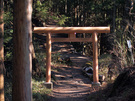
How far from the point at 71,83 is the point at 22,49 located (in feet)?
25.5

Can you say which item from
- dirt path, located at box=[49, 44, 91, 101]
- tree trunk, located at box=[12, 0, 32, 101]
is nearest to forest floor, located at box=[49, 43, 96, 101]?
dirt path, located at box=[49, 44, 91, 101]

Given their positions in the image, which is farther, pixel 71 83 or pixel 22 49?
pixel 71 83

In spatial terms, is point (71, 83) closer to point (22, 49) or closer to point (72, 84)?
point (72, 84)

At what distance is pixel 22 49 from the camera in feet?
13.0

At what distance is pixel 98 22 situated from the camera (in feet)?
68.7

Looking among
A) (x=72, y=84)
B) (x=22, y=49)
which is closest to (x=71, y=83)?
(x=72, y=84)

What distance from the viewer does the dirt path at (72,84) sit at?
28.1ft

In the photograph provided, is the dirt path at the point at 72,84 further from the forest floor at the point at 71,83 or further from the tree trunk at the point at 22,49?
the tree trunk at the point at 22,49

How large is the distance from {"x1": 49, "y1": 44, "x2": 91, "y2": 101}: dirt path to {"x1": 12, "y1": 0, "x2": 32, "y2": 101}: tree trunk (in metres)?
4.24

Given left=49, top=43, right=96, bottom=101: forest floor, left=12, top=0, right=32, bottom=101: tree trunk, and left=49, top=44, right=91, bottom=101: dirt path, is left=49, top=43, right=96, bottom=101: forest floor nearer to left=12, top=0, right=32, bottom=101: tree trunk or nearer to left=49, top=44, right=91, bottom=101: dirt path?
left=49, top=44, right=91, bottom=101: dirt path

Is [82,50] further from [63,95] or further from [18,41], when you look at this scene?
[18,41]

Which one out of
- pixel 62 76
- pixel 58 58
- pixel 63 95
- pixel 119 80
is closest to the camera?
pixel 119 80

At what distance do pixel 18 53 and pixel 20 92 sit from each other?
81 centimetres

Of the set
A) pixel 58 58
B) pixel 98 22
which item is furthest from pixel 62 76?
pixel 98 22
